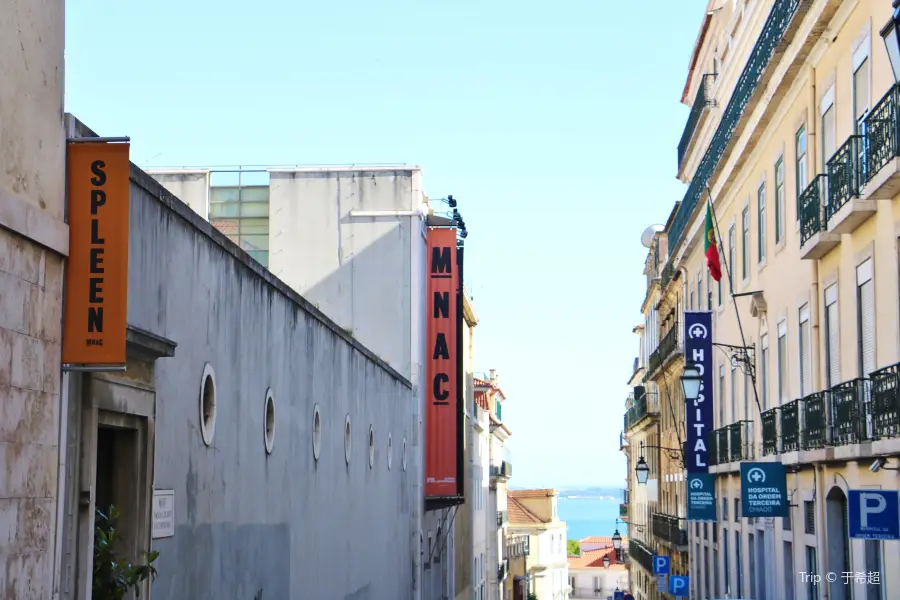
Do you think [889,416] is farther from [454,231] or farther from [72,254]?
[454,231]

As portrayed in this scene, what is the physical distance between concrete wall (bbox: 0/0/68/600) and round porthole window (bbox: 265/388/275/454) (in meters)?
6.73

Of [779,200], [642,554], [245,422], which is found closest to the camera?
[245,422]

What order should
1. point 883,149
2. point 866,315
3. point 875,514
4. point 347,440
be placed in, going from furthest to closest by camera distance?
point 347,440 → point 866,315 → point 883,149 → point 875,514

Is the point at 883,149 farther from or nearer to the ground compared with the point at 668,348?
nearer to the ground

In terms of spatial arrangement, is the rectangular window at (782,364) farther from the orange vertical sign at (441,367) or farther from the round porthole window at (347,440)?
the orange vertical sign at (441,367)

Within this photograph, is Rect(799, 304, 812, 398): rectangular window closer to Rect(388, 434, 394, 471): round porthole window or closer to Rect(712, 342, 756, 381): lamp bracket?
Rect(712, 342, 756, 381): lamp bracket

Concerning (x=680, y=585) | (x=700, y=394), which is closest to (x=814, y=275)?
(x=700, y=394)

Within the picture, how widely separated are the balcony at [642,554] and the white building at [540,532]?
82.7 ft

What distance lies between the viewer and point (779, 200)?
22.4 metres

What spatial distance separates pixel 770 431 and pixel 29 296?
15.8m

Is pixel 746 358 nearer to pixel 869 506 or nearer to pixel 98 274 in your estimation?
pixel 869 506

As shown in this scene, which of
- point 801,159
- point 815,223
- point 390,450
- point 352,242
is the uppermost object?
point 352,242

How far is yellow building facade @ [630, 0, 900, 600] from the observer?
50.4 ft

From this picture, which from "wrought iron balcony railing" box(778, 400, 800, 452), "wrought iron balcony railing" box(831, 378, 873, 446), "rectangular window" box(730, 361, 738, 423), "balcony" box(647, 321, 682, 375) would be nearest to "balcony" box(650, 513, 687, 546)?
"balcony" box(647, 321, 682, 375)
